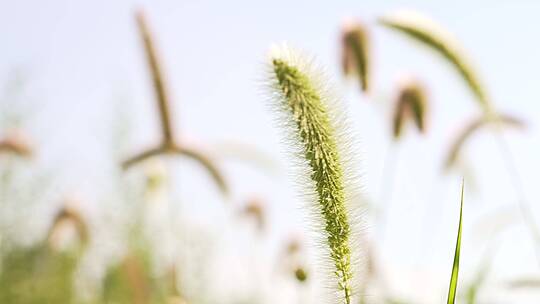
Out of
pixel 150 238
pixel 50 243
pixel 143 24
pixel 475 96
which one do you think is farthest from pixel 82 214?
pixel 150 238

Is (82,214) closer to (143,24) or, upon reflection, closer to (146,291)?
(146,291)

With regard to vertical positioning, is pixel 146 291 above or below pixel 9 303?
above

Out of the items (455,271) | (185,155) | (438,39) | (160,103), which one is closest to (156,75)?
(160,103)

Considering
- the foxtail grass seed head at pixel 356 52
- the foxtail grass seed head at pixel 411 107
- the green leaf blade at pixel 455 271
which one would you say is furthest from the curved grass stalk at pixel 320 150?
the foxtail grass seed head at pixel 411 107

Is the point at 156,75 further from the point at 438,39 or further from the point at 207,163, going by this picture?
the point at 438,39

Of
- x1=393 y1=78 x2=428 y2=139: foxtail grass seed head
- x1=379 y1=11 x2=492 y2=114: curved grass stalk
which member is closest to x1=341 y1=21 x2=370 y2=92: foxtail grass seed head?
x1=379 y1=11 x2=492 y2=114: curved grass stalk

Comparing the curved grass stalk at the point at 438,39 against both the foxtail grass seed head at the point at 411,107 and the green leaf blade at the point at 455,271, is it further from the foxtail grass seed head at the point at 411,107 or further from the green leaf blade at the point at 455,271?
the green leaf blade at the point at 455,271
